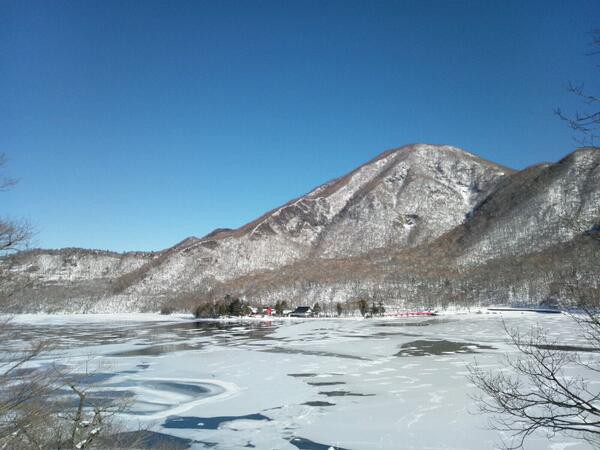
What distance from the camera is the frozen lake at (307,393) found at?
12.9m

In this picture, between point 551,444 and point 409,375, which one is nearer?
→ point 551,444

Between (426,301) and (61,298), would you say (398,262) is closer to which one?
(426,301)

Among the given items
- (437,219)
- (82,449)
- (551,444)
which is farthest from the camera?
(437,219)

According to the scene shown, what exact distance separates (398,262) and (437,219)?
5880cm

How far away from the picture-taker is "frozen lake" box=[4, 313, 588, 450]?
12906 mm

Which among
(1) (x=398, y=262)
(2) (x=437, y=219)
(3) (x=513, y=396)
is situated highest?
(2) (x=437, y=219)

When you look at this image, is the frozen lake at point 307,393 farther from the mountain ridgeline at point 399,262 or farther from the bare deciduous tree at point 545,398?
the mountain ridgeline at point 399,262

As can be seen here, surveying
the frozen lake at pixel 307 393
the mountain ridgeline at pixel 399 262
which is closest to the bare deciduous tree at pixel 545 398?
the frozen lake at pixel 307 393

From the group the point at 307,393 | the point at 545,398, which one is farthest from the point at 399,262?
the point at 545,398

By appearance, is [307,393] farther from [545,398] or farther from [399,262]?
[399,262]

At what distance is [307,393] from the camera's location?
1855cm

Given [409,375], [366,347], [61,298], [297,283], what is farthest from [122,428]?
[61,298]

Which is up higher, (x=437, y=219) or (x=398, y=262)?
(x=437, y=219)

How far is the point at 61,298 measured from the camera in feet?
512
